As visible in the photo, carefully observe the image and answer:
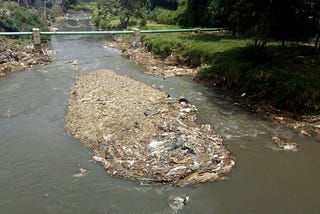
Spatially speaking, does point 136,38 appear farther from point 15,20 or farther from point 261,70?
point 261,70

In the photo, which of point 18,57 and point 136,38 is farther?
point 136,38

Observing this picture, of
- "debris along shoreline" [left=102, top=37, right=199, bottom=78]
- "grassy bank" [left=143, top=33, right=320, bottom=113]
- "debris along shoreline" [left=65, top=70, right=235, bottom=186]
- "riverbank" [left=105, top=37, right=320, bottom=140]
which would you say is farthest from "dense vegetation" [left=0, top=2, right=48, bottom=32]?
"debris along shoreline" [left=65, top=70, right=235, bottom=186]

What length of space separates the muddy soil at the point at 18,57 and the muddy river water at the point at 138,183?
23.1 ft

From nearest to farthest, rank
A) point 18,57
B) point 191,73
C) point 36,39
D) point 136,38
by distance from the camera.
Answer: point 191,73 → point 18,57 → point 36,39 → point 136,38

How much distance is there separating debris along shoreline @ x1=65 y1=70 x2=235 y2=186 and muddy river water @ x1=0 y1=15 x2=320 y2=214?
1.08 feet

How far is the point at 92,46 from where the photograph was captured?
101 feet

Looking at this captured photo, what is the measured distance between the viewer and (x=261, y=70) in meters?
15.3

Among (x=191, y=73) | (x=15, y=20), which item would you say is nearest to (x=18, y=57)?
(x=15, y=20)

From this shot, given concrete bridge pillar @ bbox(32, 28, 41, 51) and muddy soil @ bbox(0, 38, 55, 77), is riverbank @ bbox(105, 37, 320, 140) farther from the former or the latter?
concrete bridge pillar @ bbox(32, 28, 41, 51)

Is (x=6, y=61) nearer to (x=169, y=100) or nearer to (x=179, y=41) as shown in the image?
(x=179, y=41)

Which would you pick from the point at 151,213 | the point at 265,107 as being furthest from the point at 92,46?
the point at 151,213

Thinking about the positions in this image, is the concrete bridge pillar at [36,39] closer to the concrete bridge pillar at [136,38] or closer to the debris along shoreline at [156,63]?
the debris along shoreline at [156,63]

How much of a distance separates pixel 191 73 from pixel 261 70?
5417mm

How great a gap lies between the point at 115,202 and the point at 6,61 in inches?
700
